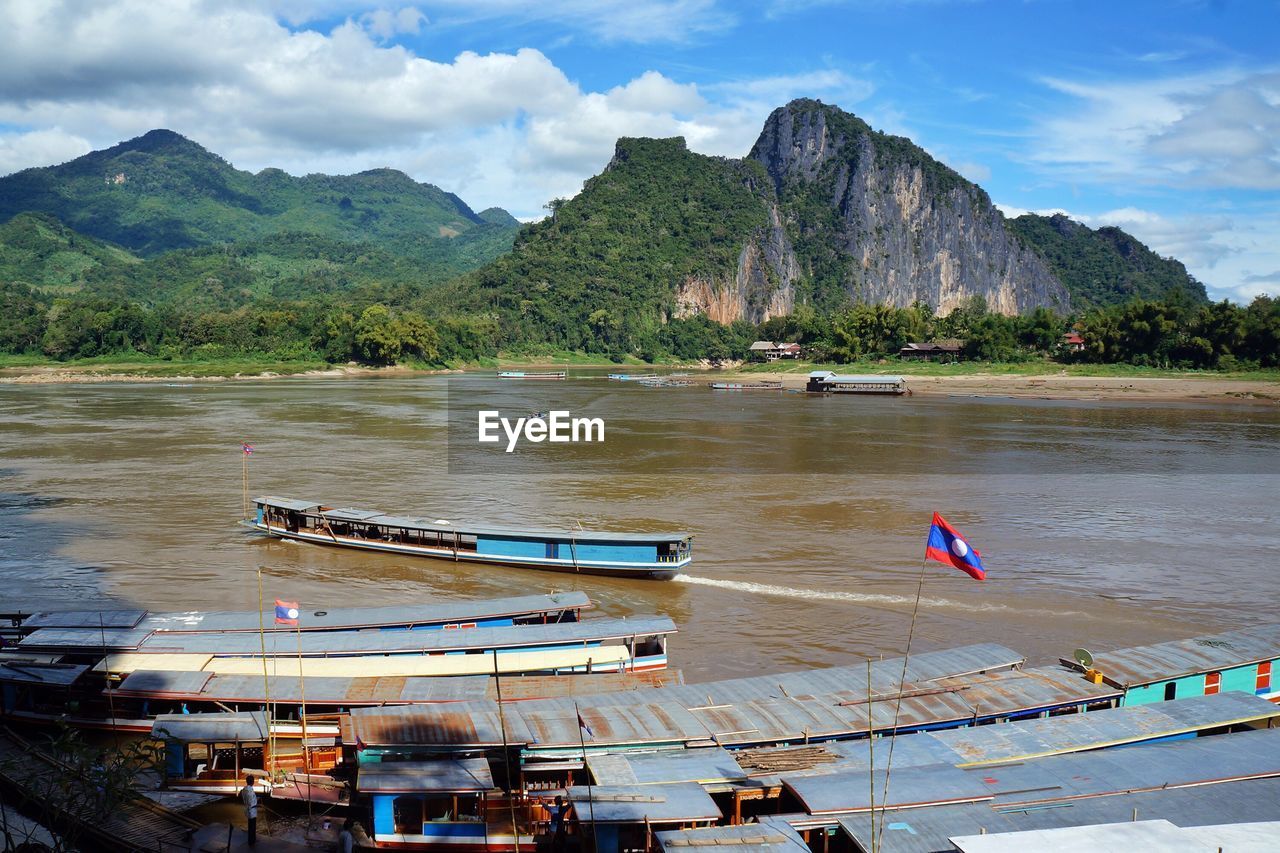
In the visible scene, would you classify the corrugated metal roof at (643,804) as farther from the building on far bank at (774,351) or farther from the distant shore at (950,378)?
the building on far bank at (774,351)

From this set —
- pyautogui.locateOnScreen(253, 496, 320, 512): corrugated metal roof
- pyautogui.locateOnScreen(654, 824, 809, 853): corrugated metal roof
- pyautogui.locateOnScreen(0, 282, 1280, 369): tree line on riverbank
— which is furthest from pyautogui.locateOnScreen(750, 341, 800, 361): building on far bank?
pyautogui.locateOnScreen(654, 824, 809, 853): corrugated metal roof

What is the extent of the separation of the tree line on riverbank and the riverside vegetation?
0.22 m

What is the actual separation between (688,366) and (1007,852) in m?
130

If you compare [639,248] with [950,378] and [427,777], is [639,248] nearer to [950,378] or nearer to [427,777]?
[950,378]

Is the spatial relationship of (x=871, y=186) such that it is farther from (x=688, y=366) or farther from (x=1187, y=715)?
(x=1187, y=715)

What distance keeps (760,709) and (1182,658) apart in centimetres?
670

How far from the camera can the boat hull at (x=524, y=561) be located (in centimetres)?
1984

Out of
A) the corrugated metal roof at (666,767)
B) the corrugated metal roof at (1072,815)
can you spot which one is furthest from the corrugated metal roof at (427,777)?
the corrugated metal roof at (1072,815)

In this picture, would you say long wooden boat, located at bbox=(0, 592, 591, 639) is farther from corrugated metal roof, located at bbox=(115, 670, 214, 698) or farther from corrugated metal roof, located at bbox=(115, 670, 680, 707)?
corrugated metal roof, located at bbox=(115, 670, 680, 707)

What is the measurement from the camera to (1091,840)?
735 centimetres

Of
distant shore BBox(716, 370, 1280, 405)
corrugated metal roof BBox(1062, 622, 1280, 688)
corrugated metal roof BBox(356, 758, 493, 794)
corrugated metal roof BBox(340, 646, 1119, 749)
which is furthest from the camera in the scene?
distant shore BBox(716, 370, 1280, 405)

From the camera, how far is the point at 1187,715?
11.2 m

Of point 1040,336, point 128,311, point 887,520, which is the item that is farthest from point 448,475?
point 128,311
